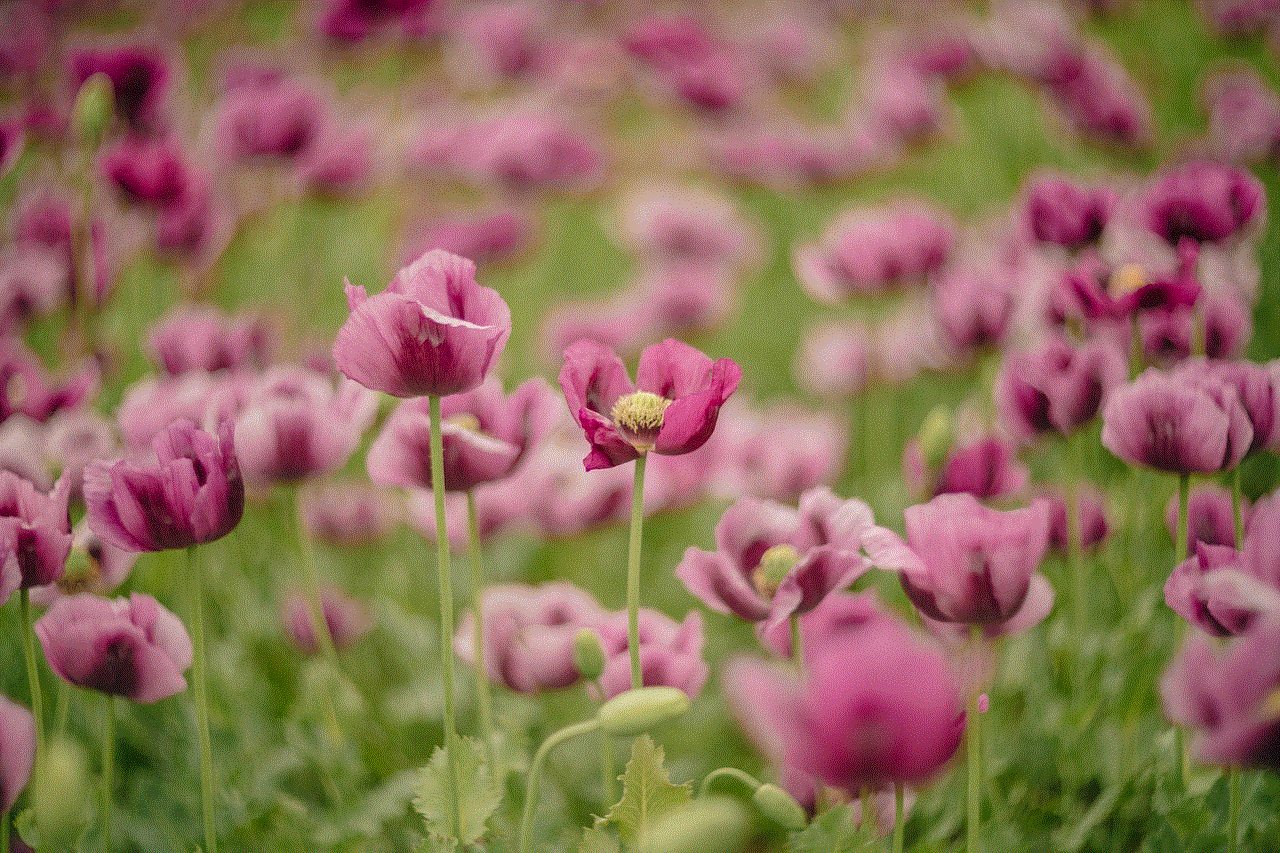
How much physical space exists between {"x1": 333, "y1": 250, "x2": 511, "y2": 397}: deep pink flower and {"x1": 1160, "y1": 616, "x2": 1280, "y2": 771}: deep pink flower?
559mm

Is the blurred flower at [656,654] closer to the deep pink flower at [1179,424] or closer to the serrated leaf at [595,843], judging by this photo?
the serrated leaf at [595,843]

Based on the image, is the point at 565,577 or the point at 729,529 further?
the point at 565,577

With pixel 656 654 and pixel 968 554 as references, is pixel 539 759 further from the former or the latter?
pixel 968 554

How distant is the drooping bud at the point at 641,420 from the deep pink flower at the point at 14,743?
0.52 m

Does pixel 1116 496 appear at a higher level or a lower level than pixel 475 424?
lower

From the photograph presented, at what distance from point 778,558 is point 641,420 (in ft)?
0.59

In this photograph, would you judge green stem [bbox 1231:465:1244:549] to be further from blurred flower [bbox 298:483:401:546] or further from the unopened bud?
blurred flower [bbox 298:483:401:546]

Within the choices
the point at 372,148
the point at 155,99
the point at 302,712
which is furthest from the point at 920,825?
the point at 372,148

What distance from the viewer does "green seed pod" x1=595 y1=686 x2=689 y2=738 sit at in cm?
70

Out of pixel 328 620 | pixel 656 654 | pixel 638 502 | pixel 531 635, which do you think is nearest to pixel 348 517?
pixel 328 620

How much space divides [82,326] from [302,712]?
82 cm

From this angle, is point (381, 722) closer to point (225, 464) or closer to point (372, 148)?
point (225, 464)

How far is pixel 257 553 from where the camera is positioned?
5.65ft

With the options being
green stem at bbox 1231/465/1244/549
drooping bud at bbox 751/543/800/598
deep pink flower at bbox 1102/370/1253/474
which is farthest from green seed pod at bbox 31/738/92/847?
green stem at bbox 1231/465/1244/549
